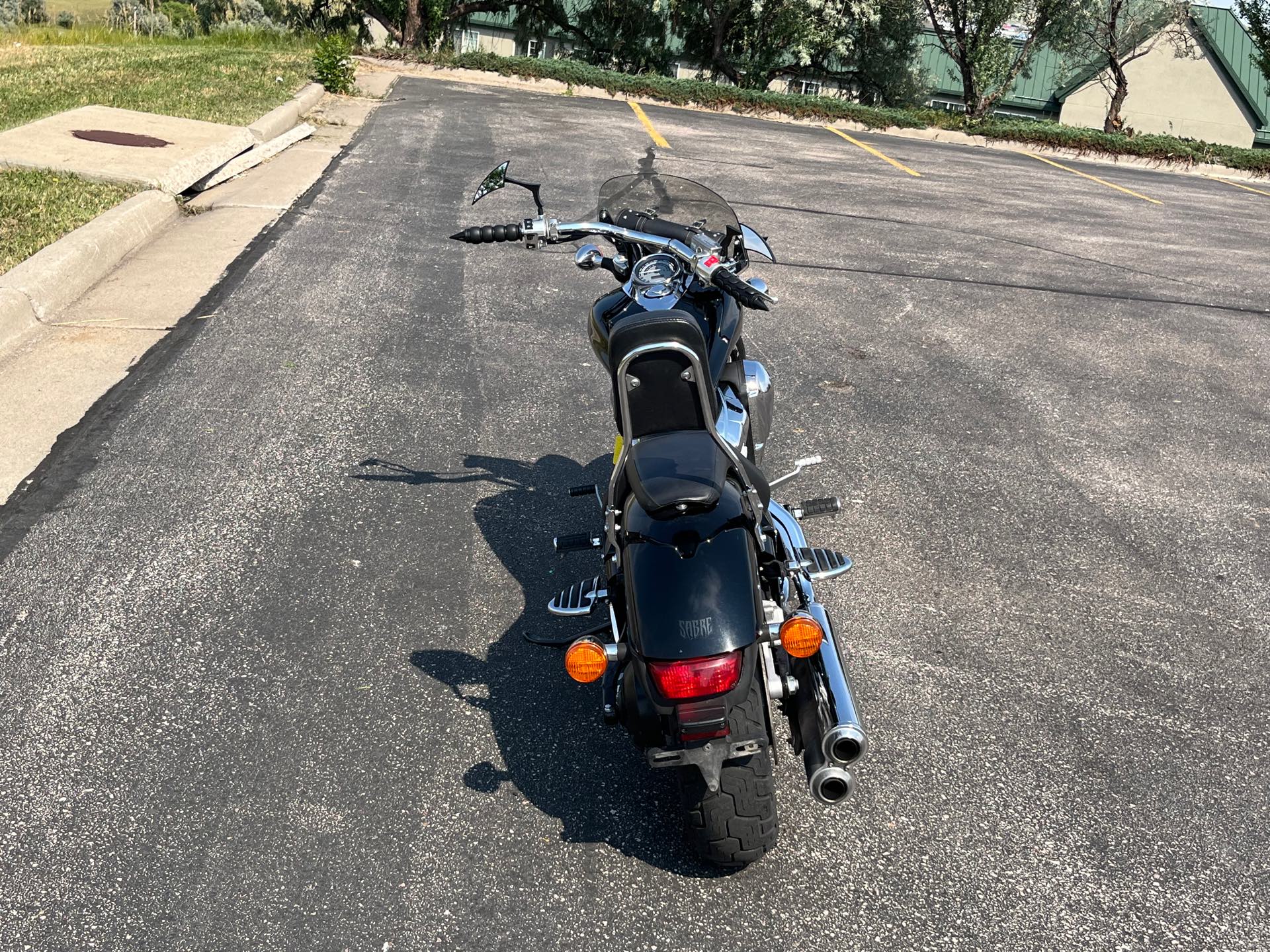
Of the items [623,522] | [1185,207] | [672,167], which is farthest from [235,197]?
[1185,207]

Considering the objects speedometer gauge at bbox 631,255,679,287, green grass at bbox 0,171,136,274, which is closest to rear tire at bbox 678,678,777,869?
speedometer gauge at bbox 631,255,679,287

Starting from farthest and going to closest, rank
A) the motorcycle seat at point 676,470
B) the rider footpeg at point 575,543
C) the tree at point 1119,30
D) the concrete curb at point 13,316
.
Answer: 1. the tree at point 1119,30
2. the concrete curb at point 13,316
3. the rider footpeg at point 575,543
4. the motorcycle seat at point 676,470

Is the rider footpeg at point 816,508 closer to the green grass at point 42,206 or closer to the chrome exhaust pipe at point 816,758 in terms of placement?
the chrome exhaust pipe at point 816,758

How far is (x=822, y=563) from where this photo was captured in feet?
12.3

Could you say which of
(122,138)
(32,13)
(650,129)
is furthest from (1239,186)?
(32,13)

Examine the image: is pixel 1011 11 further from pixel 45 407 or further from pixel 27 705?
pixel 27 705

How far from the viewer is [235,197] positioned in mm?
10594

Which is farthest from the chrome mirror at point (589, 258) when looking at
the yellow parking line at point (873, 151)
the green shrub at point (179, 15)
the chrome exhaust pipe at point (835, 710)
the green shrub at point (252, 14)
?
the green shrub at point (252, 14)

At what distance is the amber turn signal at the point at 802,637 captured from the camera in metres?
3.08

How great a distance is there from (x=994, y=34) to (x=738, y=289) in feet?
88.3

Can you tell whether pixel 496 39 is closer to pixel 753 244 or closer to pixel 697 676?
pixel 753 244

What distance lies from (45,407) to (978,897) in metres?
5.26

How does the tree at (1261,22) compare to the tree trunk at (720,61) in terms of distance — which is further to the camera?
the tree at (1261,22)

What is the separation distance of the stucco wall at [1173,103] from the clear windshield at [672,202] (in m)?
38.1
